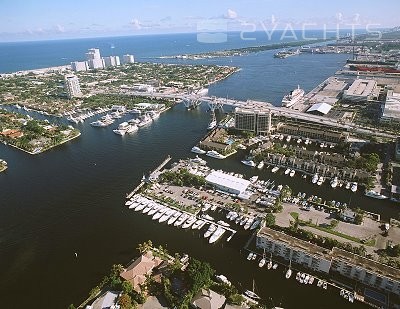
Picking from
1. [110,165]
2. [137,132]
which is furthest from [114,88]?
[110,165]

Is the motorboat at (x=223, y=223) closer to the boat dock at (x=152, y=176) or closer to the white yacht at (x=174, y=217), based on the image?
the white yacht at (x=174, y=217)

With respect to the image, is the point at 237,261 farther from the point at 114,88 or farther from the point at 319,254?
the point at 114,88

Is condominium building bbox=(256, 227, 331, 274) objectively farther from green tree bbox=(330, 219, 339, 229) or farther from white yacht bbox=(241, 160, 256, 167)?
white yacht bbox=(241, 160, 256, 167)

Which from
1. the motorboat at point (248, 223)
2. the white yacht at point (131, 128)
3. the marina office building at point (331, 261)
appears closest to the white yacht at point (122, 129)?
the white yacht at point (131, 128)

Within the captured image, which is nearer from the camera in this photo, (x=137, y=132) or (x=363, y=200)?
(x=363, y=200)

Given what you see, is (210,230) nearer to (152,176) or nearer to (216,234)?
(216,234)

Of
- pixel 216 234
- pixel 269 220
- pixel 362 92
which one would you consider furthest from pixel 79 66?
pixel 269 220

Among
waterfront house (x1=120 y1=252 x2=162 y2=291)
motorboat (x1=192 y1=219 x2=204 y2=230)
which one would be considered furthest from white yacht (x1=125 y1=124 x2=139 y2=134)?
waterfront house (x1=120 y1=252 x2=162 y2=291)
